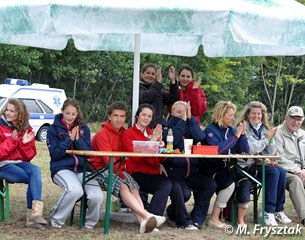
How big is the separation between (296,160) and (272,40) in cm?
207

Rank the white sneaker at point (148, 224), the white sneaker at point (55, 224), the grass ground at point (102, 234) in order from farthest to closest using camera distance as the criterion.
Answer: the white sneaker at point (55, 224) < the white sneaker at point (148, 224) < the grass ground at point (102, 234)

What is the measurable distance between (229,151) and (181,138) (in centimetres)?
Result: 49

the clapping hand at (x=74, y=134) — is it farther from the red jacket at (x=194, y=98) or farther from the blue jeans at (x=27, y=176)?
the red jacket at (x=194, y=98)

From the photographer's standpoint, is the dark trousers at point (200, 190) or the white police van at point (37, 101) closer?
the dark trousers at point (200, 190)

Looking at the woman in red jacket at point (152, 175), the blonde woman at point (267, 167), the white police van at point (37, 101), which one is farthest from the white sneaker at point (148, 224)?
the white police van at point (37, 101)

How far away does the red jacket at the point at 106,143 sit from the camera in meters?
5.59

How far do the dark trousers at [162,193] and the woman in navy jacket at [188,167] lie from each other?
141 mm

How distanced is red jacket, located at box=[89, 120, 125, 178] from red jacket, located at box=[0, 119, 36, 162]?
1.90ft

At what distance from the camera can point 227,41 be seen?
248 inches

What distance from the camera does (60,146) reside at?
5.46m

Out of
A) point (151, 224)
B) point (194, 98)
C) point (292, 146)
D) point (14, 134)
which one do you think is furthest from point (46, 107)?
point (151, 224)

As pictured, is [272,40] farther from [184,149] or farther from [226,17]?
[184,149]

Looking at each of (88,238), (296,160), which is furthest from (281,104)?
(88,238)

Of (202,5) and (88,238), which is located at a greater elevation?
(202,5)
